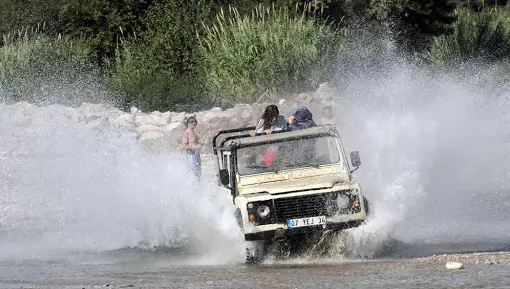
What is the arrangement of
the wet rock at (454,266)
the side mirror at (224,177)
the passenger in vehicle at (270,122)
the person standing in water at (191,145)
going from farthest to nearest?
the person standing in water at (191,145)
the passenger in vehicle at (270,122)
the side mirror at (224,177)
the wet rock at (454,266)

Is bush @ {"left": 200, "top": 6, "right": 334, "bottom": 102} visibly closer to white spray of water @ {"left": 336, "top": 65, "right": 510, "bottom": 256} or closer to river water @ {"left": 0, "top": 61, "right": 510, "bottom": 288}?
white spray of water @ {"left": 336, "top": 65, "right": 510, "bottom": 256}

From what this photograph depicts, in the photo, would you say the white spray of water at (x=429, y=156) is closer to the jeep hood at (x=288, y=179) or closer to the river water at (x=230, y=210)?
the river water at (x=230, y=210)

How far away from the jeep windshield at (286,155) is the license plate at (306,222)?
3.78 ft

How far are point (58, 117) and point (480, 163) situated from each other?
11153 mm

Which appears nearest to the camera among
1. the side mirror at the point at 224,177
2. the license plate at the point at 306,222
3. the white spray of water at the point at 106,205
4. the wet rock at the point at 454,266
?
the wet rock at the point at 454,266

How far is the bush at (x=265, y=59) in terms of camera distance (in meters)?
30.5

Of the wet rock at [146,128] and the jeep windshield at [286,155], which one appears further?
the wet rock at [146,128]

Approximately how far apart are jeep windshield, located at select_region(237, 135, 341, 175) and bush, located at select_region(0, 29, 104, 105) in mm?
18670

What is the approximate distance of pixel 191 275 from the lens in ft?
41.3


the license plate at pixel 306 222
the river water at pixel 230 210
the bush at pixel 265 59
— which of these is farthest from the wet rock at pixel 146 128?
the license plate at pixel 306 222

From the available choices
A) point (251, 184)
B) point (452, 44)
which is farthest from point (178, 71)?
point (251, 184)

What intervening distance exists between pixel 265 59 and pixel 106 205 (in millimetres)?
12377

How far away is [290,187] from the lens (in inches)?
539

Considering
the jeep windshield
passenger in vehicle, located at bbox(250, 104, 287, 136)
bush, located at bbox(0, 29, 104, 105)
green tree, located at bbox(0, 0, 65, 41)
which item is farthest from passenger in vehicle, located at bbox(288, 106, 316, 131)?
green tree, located at bbox(0, 0, 65, 41)
